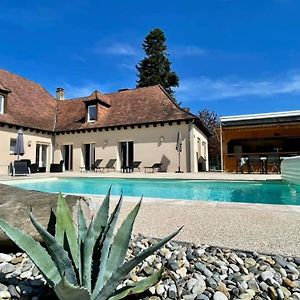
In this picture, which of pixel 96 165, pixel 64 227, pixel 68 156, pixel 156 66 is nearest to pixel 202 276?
pixel 64 227

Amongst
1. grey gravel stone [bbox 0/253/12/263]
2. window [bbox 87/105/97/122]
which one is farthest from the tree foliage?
grey gravel stone [bbox 0/253/12/263]

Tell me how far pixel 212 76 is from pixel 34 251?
30.8 metres

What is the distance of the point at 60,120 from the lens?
72.3ft

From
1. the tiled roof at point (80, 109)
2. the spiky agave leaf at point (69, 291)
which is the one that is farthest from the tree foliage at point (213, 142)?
the spiky agave leaf at point (69, 291)

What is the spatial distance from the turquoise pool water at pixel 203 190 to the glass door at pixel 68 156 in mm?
8361

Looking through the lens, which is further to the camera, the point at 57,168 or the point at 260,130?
the point at 57,168

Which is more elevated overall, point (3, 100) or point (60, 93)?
point (60, 93)

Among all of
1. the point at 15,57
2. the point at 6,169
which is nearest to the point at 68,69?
the point at 15,57

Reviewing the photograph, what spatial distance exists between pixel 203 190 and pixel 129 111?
11.9m

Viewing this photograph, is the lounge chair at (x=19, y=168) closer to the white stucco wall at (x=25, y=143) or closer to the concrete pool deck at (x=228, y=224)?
the white stucco wall at (x=25, y=143)

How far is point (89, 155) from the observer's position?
69.2 feet

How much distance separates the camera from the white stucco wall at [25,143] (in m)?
16.9

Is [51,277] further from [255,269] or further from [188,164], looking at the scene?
[188,164]

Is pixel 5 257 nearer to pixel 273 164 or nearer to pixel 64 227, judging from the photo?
pixel 64 227
